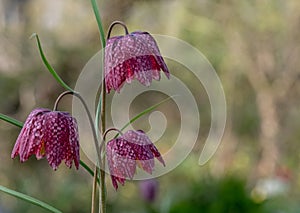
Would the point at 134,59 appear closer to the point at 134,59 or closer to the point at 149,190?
the point at 134,59

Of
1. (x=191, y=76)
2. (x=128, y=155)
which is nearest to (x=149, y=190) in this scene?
(x=128, y=155)

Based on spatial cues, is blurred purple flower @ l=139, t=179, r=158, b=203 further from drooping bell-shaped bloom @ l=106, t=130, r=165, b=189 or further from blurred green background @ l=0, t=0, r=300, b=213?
drooping bell-shaped bloom @ l=106, t=130, r=165, b=189

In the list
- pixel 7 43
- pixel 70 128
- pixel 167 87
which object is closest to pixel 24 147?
pixel 70 128

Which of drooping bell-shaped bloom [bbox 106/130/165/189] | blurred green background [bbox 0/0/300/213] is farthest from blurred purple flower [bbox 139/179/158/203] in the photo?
drooping bell-shaped bloom [bbox 106/130/165/189]

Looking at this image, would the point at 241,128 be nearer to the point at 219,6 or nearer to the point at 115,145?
the point at 219,6

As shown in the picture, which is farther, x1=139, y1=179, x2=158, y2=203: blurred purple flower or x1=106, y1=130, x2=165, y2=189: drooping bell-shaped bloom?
x1=139, y1=179, x2=158, y2=203: blurred purple flower

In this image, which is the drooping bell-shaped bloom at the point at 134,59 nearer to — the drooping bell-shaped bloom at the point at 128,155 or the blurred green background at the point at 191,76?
the drooping bell-shaped bloom at the point at 128,155
